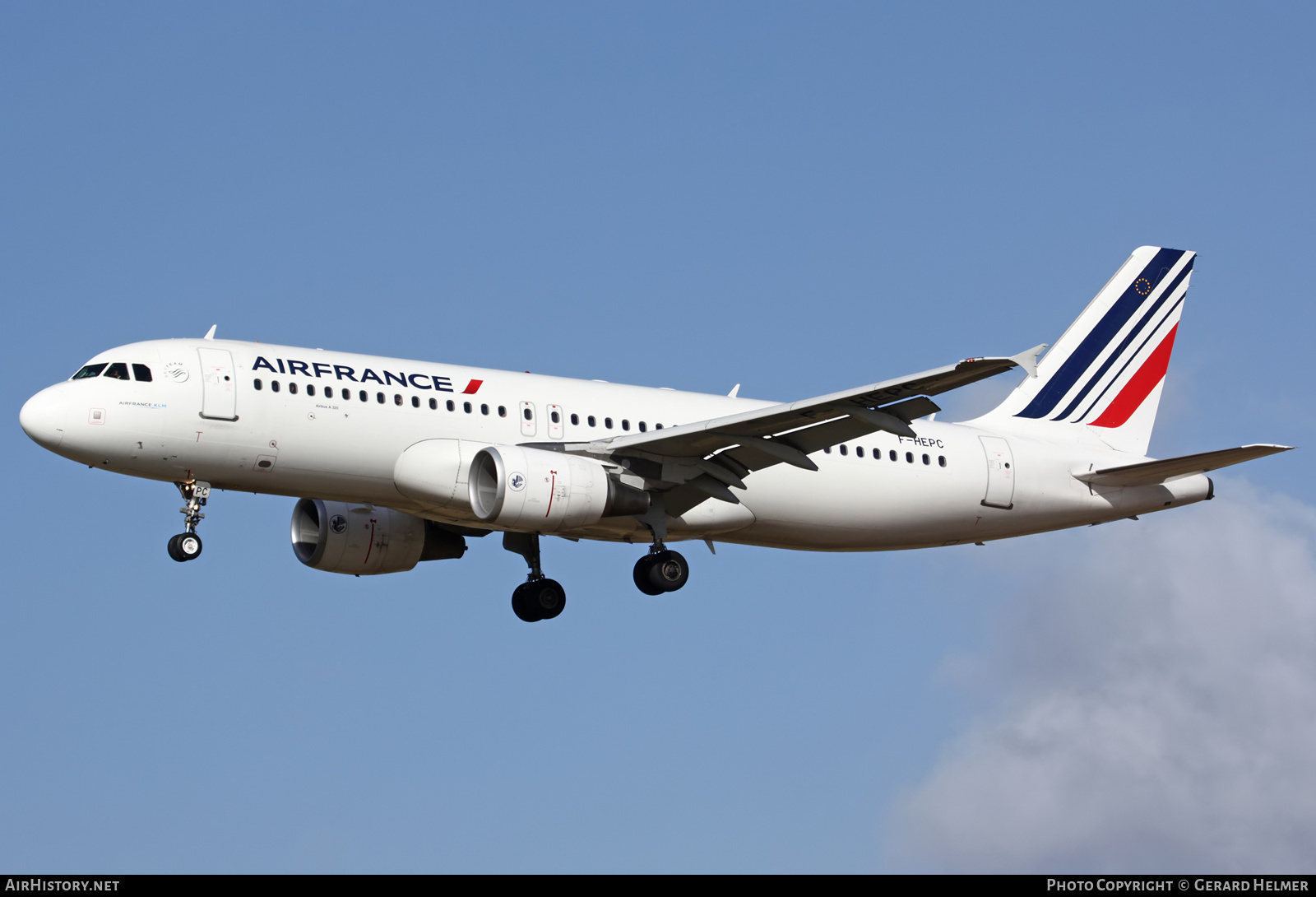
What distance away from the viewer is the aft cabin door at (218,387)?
34.6 metres

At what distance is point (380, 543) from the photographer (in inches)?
1609

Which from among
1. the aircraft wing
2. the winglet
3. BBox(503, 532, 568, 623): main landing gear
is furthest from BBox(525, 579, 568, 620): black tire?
the winglet

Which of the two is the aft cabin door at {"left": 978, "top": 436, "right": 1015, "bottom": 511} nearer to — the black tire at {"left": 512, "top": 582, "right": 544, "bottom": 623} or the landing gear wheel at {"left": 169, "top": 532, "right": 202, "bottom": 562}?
the black tire at {"left": 512, "top": 582, "right": 544, "bottom": 623}

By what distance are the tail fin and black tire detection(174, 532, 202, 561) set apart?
19.3 metres

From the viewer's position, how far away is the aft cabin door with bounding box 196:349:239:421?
34.6 meters

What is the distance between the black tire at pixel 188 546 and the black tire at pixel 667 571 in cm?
942

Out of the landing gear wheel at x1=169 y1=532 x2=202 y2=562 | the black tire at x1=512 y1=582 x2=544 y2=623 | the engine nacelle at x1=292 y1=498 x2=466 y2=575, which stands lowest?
the landing gear wheel at x1=169 y1=532 x2=202 y2=562

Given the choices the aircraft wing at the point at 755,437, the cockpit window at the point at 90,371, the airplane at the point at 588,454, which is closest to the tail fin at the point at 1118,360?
the airplane at the point at 588,454

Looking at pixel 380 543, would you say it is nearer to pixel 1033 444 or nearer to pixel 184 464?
pixel 184 464

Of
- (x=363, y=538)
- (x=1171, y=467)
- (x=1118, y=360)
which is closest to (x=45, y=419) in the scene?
(x=363, y=538)

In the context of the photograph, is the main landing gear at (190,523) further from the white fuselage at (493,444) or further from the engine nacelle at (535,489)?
the engine nacelle at (535,489)

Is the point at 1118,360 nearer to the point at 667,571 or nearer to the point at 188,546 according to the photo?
the point at 667,571

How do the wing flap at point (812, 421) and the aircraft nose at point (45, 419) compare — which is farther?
the aircraft nose at point (45, 419)
